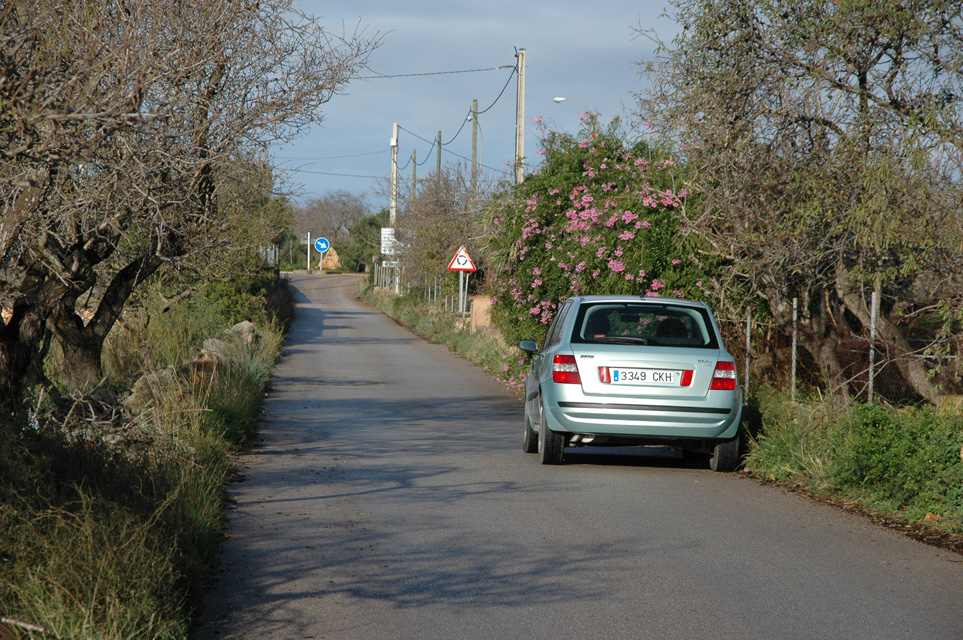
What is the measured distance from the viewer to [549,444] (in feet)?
33.6

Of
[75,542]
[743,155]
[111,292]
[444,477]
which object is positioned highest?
[743,155]

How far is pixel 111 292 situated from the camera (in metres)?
11.8

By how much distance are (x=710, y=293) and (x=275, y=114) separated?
7.26 metres

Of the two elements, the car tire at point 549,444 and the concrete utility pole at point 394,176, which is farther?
the concrete utility pole at point 394,176

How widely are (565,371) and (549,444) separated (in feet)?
2.68

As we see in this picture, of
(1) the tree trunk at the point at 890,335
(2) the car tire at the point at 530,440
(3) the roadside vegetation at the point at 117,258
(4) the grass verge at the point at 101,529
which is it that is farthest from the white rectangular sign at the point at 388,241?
(4) the grass verge at the point at 101,529

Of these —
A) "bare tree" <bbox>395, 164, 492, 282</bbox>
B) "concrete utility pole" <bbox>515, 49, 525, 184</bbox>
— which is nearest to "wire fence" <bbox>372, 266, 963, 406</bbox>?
"concrete utility pole" <bbox>515, 49, 525, 184</bbox>

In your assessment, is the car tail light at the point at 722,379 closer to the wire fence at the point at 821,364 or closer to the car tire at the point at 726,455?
the car tire at the point at 726,455

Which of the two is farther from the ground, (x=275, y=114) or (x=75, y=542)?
(x=275, y=114)

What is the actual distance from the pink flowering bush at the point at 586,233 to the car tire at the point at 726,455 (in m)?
4.30

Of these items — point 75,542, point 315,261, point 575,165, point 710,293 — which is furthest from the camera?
point 315,261

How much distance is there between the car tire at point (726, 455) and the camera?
33.4 ft

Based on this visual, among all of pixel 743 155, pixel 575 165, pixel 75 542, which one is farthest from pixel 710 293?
pixel 75 542

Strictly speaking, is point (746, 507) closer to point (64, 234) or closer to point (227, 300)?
point (64, 234)
